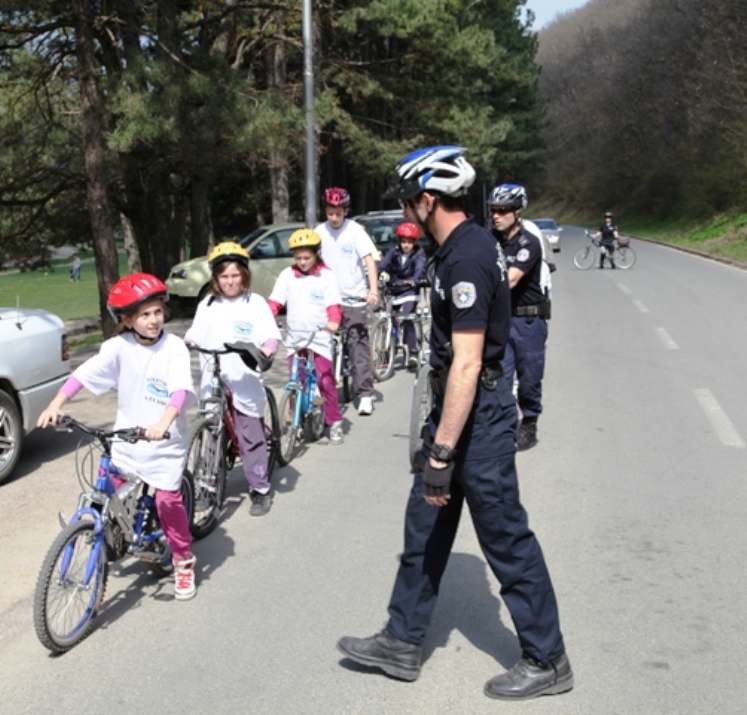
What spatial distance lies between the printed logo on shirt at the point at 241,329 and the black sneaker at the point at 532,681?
2970 mm

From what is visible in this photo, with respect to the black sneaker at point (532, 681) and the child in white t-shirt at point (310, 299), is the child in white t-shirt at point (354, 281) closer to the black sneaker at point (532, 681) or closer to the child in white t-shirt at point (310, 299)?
the child in white t-shirt at point (310, 299)

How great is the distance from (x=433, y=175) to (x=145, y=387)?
1.91 meters

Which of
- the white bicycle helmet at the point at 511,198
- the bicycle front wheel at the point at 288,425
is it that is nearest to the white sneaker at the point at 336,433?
the bicycle front wheel at the point at 288,425

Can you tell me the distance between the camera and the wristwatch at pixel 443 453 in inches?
140

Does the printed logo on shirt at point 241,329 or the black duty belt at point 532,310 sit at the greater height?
the printed logo on shirt at point 241,329

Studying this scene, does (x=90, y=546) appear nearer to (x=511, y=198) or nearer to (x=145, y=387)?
(x=145, y=387)

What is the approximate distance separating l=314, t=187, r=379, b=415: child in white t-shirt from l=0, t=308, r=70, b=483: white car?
8.70 feet

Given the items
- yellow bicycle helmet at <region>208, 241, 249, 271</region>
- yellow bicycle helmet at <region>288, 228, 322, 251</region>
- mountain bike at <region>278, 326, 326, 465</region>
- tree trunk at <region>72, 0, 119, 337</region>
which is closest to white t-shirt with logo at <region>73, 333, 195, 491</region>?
yellow bicycle helmet at <region>208, 241, 249, 271</region>

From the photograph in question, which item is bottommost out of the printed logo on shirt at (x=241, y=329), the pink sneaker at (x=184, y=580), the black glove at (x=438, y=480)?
the pink sneaker at (x=184, y=580)

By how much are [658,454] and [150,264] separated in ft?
42.7

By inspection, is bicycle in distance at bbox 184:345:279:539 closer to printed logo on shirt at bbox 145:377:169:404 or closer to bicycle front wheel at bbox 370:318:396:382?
printed logo on shirt at bbox 145:377:169:404

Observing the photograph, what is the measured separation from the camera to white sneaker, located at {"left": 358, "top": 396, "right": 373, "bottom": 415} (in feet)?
30.3

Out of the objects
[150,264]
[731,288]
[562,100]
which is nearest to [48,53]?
[150,264]

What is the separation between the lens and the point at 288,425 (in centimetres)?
752
